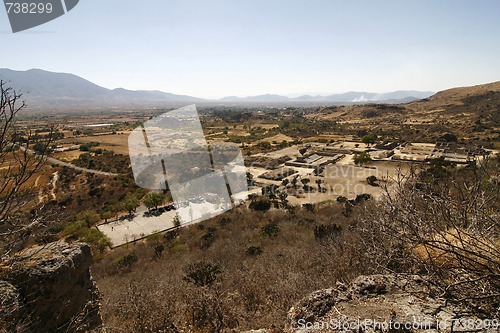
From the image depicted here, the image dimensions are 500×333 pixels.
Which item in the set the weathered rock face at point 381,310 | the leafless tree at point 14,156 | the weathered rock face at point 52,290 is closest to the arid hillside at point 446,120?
the weathered rock face at point 381,310

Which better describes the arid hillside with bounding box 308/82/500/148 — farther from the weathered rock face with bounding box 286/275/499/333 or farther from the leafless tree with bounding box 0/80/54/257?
the leafless tree with bounding box 0/80/54/257

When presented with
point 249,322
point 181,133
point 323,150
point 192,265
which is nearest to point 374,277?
point 249,322

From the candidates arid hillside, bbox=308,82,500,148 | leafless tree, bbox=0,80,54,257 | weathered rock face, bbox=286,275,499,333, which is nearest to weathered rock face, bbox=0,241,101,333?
leafless tree, bbox=0,80,54,257

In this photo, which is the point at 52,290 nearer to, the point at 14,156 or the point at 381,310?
the point at 14,156

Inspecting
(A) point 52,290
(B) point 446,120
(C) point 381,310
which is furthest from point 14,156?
(B) point 446,120

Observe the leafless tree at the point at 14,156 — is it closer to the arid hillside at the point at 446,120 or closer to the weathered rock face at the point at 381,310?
the weathered rock face at the point at 381,310
